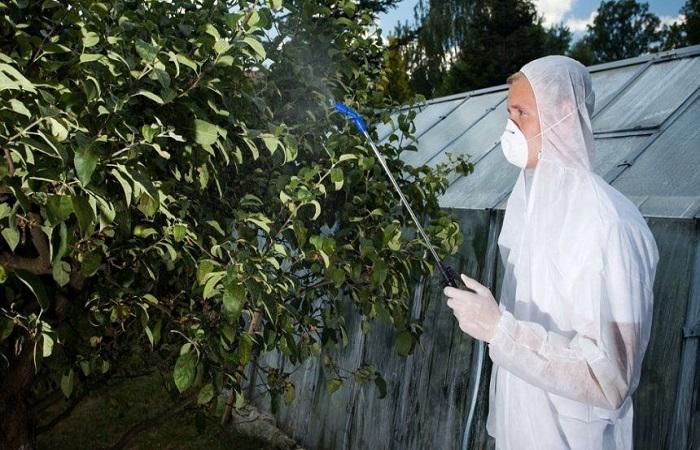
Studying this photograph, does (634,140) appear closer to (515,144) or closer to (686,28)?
(515,144)

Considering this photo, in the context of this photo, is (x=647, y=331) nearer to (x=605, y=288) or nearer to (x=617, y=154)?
(x=605, y=288)

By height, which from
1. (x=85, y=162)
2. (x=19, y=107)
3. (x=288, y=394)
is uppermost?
(x=19, y=107)

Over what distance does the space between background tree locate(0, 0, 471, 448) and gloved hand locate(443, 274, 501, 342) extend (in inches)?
21.6

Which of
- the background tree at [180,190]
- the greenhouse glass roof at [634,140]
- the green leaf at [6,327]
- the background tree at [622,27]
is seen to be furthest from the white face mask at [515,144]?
the background tree at [622,27]

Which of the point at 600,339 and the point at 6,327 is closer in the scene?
the point at 600,339

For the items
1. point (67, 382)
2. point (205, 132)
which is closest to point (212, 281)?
point (205, 132)

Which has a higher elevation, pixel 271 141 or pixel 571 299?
pixel 271 141

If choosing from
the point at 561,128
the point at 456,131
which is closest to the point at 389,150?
the point at 561,128

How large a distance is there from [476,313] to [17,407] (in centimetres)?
204

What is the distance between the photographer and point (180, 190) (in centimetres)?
246

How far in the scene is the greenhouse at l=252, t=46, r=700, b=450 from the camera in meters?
2.65

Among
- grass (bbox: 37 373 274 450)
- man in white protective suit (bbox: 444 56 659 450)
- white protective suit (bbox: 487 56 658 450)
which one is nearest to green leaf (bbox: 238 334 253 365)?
man in white protective suit (bbox: 444 56 659 450)

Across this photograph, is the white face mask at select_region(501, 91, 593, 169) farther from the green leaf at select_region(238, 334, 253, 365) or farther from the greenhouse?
the green leaf at select_region(238, 334, 253, 365)

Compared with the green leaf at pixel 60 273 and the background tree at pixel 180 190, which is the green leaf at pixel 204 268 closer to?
the background tree at pixel 180 190
